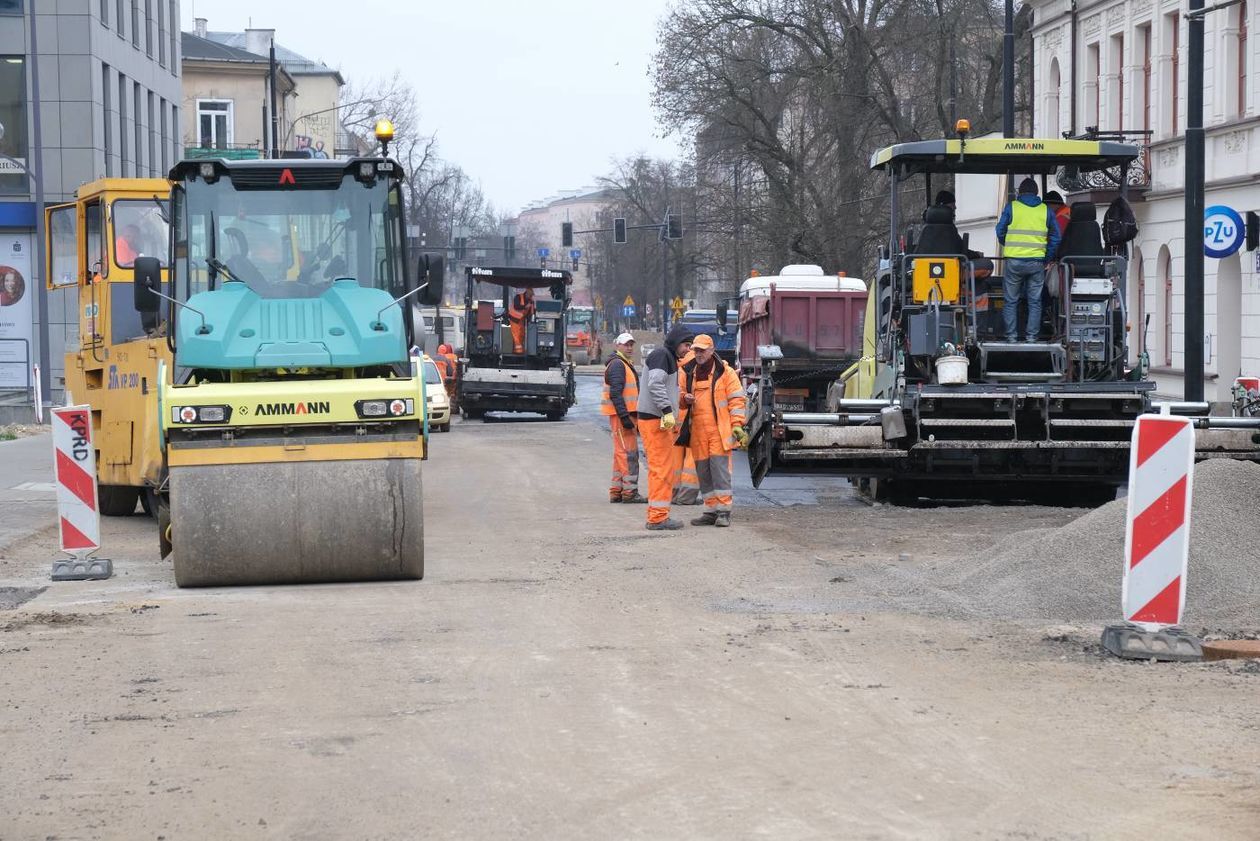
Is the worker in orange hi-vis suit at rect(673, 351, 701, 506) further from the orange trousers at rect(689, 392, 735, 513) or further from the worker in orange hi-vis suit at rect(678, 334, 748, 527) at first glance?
the orange trousers at rect(689, 392, 735, 513)

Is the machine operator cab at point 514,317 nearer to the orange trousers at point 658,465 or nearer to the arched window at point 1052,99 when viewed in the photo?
the arched window at point 1052,99

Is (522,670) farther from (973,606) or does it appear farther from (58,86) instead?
(58,86)

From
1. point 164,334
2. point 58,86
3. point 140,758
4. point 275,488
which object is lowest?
point 140,758

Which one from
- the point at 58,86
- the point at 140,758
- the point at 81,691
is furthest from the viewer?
the point at 58,86

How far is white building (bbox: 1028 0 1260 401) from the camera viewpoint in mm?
28406

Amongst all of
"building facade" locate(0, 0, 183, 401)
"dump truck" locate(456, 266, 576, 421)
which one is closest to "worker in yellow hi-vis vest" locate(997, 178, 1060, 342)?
"dump truck" locate(456, 266, 576, 421)

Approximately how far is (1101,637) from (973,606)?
55.9 inches

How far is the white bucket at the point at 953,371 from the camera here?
14641mm

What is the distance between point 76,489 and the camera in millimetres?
11984

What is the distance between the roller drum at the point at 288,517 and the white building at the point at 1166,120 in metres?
16.7

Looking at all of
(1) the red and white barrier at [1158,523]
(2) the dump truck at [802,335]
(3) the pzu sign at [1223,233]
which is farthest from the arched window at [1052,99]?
(1) the red and white barrier at [1158,523]

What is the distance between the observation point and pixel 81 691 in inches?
301

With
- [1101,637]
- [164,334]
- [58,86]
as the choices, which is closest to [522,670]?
[1101,637]

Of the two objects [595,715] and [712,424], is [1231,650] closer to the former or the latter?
[595,715]
